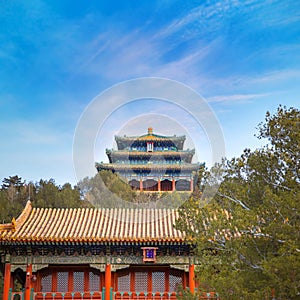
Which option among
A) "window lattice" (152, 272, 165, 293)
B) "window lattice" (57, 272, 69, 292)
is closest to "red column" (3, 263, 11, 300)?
"window lattice" (57, 272, 69, 292)

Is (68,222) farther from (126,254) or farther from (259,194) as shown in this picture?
(259,194)

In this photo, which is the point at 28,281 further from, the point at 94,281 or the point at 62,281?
the point at 94,281

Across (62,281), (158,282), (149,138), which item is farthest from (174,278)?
(149,138)

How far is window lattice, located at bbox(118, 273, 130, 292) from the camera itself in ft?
50.0

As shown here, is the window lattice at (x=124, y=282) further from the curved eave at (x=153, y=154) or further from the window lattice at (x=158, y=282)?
the curved eave at (x=153, y=154)

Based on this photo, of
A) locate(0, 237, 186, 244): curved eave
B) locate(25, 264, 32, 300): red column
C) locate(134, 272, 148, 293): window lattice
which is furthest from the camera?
locate(134, 272, 148, 293): window lattice

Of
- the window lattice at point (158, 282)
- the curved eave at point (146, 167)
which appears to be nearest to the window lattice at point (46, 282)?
the window lattice at point (158, 282)

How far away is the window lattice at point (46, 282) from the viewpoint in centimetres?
1513

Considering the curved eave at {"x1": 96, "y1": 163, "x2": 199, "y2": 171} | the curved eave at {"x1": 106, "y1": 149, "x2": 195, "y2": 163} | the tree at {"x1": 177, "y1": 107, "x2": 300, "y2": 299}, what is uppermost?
the curved eave at {"x1": 106, "y1": 149, "x2": 195, "y2": 163}

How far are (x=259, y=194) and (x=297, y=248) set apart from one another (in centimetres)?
192

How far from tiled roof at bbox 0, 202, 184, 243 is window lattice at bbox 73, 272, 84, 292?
168cm

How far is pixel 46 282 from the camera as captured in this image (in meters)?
15.2

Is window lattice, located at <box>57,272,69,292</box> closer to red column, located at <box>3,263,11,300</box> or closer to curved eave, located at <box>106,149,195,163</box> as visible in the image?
red column, located at <box>3,263,11,300</box>

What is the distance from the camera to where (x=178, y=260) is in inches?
575
